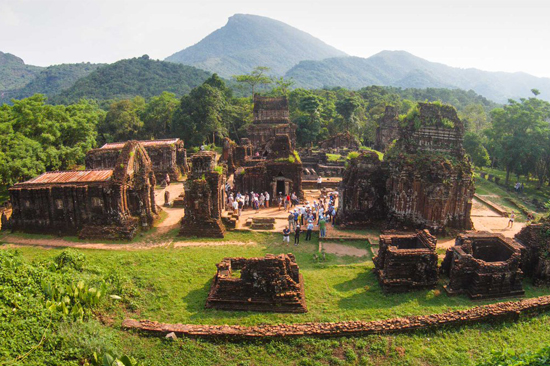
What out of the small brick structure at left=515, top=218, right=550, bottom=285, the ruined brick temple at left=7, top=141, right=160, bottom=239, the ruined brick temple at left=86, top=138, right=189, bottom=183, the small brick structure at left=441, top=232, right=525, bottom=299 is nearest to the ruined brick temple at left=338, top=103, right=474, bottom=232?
the small brick structure at left=515, top=218, right=550, bottom=285

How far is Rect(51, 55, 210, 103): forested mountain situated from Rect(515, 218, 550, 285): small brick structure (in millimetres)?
108618

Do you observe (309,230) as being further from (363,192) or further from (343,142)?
(343,142)

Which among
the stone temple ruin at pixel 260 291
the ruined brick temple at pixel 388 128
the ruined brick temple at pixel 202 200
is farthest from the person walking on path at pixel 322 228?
the ruined brick temple at pixel 388 128

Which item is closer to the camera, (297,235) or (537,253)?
(537,253)

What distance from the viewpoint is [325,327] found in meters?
11.6

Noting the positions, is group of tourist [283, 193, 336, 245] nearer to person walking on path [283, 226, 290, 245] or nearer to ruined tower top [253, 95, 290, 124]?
person walking on path [283, 226, 290, 245]

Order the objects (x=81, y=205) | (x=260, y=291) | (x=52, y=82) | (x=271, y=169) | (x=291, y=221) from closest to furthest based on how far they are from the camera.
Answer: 1. (x=260, y=291)
2. (x=81, y=205)
3. (x=291, y=221)
4. (x=271, y=169)
5. (x=52, y=82)

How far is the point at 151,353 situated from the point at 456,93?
147m

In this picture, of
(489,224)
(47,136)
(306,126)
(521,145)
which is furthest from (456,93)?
(47,136)

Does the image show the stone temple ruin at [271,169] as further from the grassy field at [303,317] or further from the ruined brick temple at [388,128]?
the ruined brick temple at [388,128]

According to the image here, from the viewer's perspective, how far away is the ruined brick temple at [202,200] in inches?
808

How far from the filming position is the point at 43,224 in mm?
20766

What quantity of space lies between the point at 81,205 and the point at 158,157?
608 inches

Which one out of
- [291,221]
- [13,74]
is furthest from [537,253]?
[13,74]
